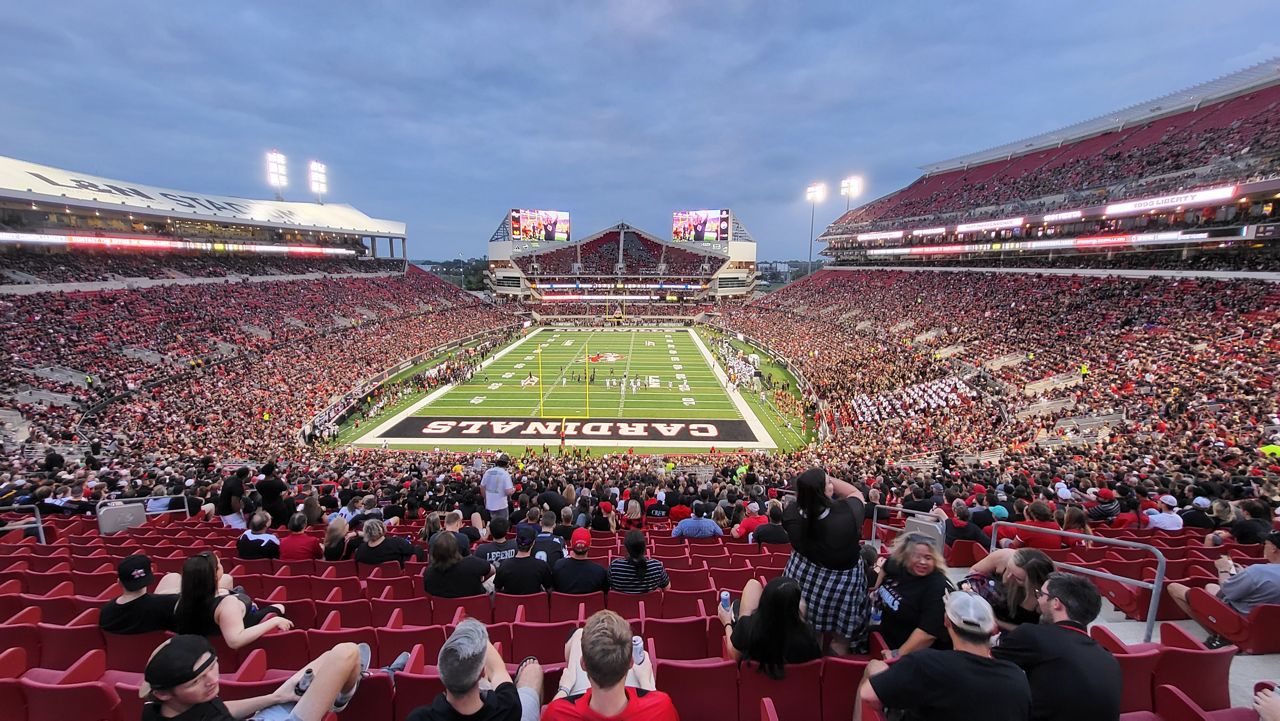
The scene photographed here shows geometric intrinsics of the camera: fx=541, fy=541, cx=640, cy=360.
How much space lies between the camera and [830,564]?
3.73 metres

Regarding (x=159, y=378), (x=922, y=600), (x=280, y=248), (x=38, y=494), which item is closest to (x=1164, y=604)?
(x=922, y=600)

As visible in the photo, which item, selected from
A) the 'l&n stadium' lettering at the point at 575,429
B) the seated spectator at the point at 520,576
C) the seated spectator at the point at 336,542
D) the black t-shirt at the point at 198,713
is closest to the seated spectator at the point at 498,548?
the seated spectator at the point at 520,576

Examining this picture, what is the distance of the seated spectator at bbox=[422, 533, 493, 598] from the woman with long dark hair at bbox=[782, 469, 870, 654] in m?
3.02

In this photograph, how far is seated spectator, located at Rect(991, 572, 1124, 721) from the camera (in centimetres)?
261

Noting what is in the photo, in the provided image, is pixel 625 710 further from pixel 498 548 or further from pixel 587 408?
pixel 587 408

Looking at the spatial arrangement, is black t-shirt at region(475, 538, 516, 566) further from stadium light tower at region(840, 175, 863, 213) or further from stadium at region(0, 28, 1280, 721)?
stadium light tower at region(840, 175, 863, 213)

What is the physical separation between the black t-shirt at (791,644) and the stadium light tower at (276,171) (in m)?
71.2

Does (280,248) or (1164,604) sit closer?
(1164,604)

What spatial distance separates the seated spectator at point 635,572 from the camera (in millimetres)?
5289

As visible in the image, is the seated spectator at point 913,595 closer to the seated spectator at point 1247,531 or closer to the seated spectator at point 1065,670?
the seated spectator at point 1065,670

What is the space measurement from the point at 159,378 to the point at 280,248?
34934 millimetres

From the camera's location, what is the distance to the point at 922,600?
3453 millimetres

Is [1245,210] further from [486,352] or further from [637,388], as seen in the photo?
[486,352]

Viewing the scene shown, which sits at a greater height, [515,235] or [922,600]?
[515,235]
